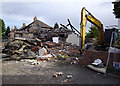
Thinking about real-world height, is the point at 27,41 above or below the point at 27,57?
above

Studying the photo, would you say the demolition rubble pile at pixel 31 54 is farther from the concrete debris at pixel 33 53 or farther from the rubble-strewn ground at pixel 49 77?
the rubble-strewn ground at pixel 49 77

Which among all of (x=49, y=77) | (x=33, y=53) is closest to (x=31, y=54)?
(x=33, y=53)

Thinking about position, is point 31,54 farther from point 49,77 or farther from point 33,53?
point 49,77

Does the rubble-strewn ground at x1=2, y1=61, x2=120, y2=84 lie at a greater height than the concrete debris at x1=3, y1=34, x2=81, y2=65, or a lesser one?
lesser

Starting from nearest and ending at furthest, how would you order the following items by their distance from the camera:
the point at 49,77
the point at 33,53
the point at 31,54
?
the point at 49,77 → the point at 31,54 → the point at 33,53

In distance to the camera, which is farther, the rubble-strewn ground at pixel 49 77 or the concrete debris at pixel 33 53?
the concrete debris at pixel 33 53

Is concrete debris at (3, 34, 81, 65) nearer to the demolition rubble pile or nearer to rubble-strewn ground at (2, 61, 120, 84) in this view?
the demolition rubble pile

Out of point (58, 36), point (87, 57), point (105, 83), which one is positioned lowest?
point (105, 83)

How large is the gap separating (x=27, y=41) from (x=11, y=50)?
2.12 meters

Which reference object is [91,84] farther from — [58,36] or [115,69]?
[58,36]

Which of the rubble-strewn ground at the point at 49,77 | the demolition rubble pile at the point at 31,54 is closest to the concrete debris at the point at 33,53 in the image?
the demolition rubble pile at the point at 31,54

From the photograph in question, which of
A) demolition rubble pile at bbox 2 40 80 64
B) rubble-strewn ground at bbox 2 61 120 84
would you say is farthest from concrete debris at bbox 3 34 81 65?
rubble-strewn ground at bbox 2 61 120 84

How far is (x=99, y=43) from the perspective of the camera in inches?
358

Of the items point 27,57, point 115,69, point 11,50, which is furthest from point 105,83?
point 11,50
